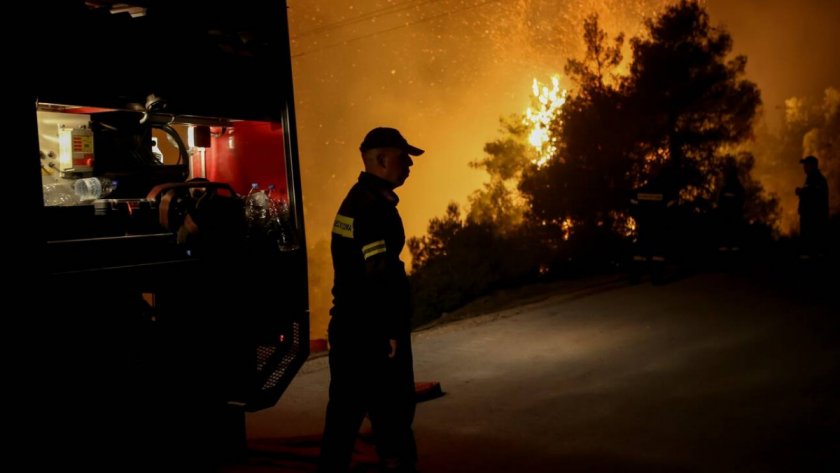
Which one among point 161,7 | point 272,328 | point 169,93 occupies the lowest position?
point 272,328

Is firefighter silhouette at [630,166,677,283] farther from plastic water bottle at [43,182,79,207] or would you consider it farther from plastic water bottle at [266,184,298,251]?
plastic water bottle at [43,182,79,207]

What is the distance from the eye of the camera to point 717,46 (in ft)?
71.0

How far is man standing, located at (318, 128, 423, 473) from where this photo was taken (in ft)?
14.1

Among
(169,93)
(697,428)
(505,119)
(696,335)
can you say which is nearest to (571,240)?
(505,119)

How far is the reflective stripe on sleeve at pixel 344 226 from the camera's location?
4.32 metres

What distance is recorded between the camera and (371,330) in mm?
4340

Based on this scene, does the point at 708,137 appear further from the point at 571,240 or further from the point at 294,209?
the point at 294,209

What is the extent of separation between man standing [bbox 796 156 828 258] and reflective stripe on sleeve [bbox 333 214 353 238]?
10.3m

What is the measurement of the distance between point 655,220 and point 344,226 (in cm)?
840

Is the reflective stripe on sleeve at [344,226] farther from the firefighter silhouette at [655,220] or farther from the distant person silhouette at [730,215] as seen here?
the distant person silhouette at [730,215]

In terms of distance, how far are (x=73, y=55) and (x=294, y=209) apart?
1.72m

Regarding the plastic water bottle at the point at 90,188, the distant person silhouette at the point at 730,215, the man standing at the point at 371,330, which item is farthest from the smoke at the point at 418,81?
the plastic water bottle at the point at 90,188

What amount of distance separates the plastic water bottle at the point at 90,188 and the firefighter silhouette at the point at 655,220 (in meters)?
8.89

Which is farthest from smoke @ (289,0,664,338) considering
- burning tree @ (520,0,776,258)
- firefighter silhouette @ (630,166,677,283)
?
firefighter silhouette @ (630,166,677,283)
